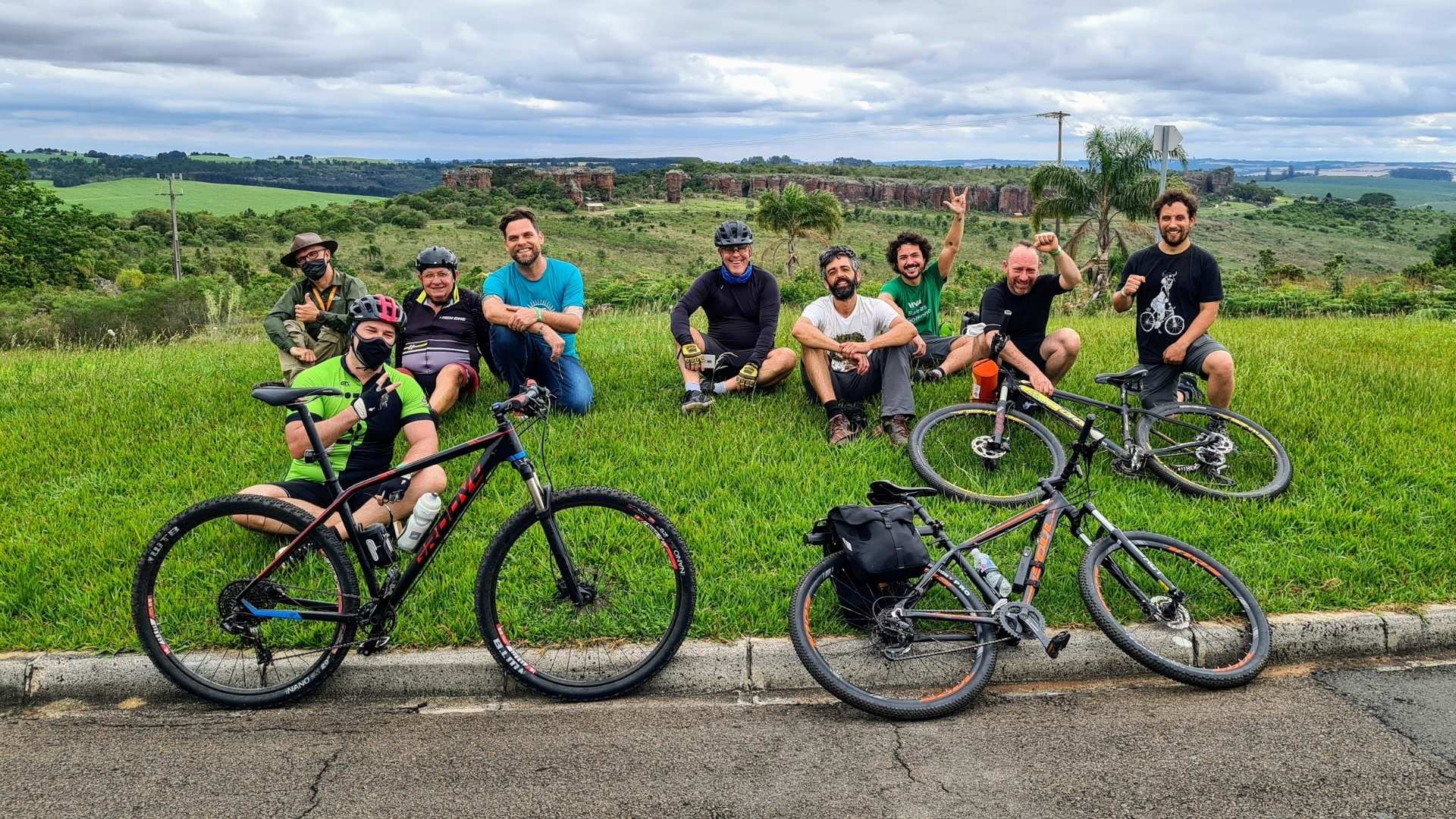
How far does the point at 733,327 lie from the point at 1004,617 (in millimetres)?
4608

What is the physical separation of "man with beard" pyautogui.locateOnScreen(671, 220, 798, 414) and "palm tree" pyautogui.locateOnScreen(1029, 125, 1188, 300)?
34.2 meters

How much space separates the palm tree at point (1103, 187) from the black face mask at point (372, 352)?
38100 mm

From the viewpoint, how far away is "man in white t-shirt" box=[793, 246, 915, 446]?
23.9 ft

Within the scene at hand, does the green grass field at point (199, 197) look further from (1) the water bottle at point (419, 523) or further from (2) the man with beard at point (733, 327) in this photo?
(1) the water bottle at point (419, 523)

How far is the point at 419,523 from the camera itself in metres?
4.41

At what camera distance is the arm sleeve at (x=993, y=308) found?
7.54 metres

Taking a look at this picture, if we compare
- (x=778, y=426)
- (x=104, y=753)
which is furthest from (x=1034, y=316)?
(x=104, y=753)

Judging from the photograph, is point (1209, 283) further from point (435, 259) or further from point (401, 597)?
point (401, 597)

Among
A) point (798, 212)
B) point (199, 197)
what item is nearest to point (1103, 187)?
point (798, 212)

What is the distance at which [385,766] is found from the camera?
3.77 meters

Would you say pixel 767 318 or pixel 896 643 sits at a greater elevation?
pixel 767 318

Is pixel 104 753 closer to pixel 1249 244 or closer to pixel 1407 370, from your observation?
pixel 1407 370

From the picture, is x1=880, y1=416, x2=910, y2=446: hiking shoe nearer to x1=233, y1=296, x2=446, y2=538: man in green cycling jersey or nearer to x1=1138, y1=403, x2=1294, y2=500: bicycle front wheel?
x1=1138, y1=403, x2=1294, y2=500: bicycle front wheel

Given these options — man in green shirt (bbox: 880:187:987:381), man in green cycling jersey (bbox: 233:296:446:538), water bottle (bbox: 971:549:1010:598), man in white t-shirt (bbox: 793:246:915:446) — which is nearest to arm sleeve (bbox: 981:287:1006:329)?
man in green shirt (bbox: 880:187:987:381)
